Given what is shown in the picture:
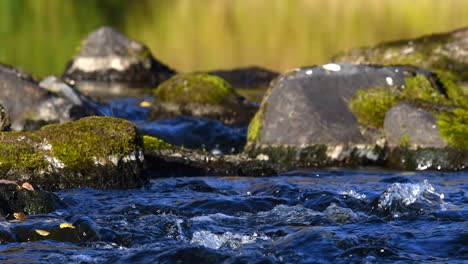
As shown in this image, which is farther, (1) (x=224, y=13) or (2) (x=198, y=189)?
(1) (x=224, y=13)

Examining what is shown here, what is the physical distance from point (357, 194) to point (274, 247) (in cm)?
296

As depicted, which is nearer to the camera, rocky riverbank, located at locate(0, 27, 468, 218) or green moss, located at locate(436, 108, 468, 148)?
rocky riverbank, located at locate(0, 27, 468, 218)

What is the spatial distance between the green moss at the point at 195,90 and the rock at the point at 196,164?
20.1 feet

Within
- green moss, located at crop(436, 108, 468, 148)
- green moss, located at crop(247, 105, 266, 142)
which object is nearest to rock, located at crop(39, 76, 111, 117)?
green moss, located at crop(247, 105, 266, 142)

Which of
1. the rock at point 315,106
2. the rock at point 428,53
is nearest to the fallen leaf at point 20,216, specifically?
the rock at point 315,106

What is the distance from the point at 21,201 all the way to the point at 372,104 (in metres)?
7.16

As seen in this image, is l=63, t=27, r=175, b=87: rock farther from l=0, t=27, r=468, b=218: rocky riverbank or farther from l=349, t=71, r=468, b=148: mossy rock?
l=349, t=71, r=468, b=148: mossy rock

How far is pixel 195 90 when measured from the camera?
2002cm

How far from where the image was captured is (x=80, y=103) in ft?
58.3

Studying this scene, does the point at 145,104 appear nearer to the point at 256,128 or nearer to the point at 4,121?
the point at 256,128

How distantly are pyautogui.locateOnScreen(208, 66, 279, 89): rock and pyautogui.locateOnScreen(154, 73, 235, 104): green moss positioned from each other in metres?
12.8

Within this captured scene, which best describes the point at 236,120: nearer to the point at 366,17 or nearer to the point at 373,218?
the point at 373,218

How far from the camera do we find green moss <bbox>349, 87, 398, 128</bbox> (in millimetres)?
14539

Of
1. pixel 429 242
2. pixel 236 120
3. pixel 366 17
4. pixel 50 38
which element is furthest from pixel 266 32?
pixel 429 242
